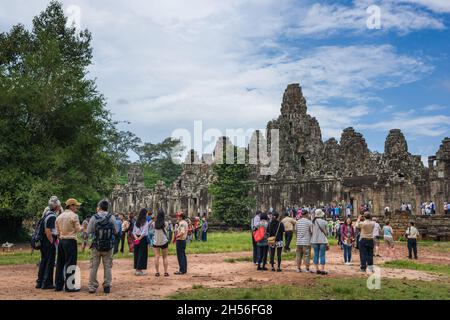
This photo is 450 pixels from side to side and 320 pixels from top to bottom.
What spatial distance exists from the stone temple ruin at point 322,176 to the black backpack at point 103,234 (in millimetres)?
27126

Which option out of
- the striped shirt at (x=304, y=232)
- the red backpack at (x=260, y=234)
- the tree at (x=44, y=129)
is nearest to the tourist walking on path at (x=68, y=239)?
the red backpack at (x=260, y=234)

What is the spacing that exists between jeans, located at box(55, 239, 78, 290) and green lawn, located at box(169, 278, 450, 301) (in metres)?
2.22

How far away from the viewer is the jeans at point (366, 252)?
46.9 feet

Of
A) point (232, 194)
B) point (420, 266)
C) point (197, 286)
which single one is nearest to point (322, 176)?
point (232, 194)

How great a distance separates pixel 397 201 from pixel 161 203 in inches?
920

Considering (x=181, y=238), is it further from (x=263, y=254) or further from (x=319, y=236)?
(x=319, y=236)

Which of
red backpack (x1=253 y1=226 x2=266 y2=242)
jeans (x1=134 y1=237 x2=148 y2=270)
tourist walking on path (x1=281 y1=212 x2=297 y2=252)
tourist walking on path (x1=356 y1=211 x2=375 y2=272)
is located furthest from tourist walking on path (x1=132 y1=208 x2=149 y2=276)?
tourist walking on path (x1=356 y1=211 x2=375 y2=272)

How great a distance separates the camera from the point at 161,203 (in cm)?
4953

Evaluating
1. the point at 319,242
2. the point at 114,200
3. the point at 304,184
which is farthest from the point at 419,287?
the point at 114,200

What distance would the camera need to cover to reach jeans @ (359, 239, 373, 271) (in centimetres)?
1429

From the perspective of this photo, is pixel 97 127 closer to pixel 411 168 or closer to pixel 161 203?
pixel 161 203

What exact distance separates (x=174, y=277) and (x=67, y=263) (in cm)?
347

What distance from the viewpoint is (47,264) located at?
1105 centimetres

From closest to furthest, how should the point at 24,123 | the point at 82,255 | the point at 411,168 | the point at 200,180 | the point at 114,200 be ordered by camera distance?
the point at 82,255, the point at 24,123, the point at 411,168, the point at 200,180, the point at 114,200
